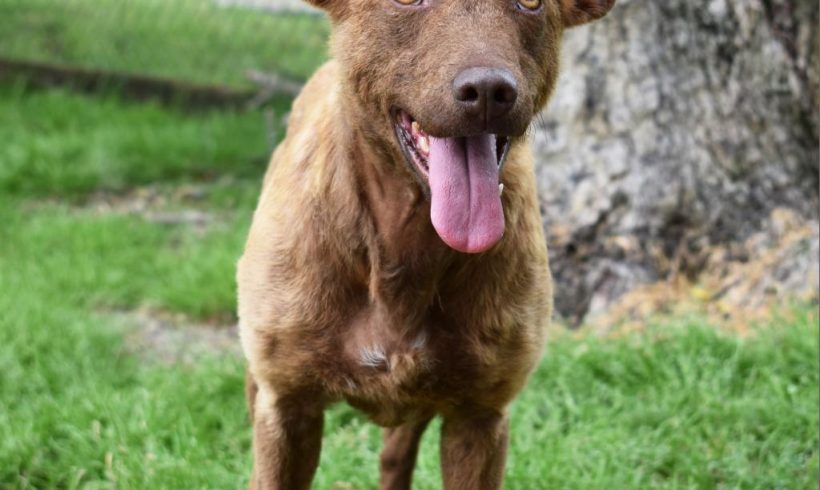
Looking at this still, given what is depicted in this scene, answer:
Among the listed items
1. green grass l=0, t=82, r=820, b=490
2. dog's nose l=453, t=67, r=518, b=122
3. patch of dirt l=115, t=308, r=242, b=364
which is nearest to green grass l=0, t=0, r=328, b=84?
green grass l=0, t=82, r=820, b=490

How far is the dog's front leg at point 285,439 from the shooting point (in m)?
3.82

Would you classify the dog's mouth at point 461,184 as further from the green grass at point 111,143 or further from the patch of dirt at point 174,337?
the green grass at point 111,143

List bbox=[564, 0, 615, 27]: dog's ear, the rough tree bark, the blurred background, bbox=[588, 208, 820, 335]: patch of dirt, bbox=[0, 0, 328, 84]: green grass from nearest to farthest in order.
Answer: bbox=[564, 0, 615, 27]: dog's ear, the blurred background, bbox=[588, 208, 820, 335]: patch of dirt, the rough tree bark, bbox=[0, 0, 328, 84]: green grass

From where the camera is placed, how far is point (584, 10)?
369 cm

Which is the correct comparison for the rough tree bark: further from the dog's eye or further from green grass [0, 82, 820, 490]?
the dog's eye

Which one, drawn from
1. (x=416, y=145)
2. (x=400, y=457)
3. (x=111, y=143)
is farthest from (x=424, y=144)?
(x=111, y=143)

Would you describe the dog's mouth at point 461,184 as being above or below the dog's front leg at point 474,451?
above

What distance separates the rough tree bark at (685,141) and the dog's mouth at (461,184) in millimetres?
2719

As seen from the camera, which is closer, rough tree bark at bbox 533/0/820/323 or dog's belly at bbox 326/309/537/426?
dog's belly at bbox 326/309/537/426

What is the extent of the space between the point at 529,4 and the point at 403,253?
81 cm

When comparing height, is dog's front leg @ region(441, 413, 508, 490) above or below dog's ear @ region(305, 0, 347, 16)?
below

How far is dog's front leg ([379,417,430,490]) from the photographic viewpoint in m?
4.34

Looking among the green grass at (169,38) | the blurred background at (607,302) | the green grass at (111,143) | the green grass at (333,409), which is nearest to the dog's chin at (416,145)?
the blurred background at (607,302)

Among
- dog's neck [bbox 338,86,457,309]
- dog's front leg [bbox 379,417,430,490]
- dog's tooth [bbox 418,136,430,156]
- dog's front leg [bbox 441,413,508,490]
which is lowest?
dog's front leg [bbox 379,417,430,490]
